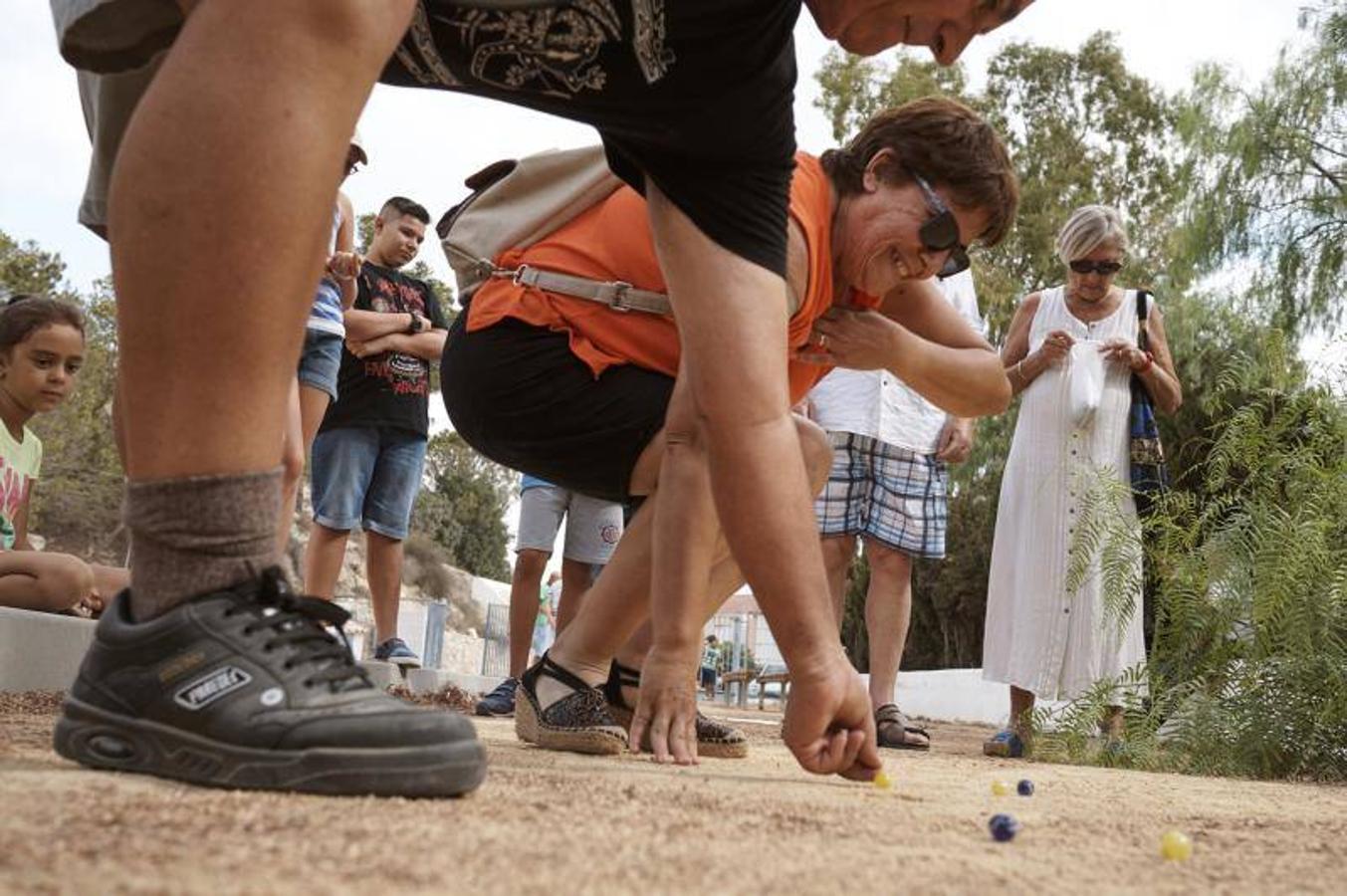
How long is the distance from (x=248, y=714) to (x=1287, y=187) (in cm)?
1724

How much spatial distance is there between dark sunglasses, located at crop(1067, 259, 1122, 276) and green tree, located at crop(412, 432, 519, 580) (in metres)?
32.2

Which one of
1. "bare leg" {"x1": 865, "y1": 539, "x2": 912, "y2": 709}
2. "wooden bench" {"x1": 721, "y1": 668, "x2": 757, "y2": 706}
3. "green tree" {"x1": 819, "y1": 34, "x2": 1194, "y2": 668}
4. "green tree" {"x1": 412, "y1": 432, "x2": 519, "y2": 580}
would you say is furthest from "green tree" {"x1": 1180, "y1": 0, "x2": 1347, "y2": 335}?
"green tree" {"x1": 412, "y1": 432, "x2": 519, "y2": 580}

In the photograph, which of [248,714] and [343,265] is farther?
[343,265]

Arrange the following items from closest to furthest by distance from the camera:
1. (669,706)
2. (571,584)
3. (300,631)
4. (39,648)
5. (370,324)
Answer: (300,631)
(669,706)
(39,648)
(370,324)
(571,584)

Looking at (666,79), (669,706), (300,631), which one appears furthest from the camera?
(669,706)

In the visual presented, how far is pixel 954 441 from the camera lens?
5449 mm

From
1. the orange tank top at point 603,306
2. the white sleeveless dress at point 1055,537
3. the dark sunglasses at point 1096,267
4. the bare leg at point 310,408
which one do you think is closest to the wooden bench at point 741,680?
the white sleeveless dress at point 1055,537

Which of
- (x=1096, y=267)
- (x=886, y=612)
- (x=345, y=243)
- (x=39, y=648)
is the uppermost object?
(x=1096, y=267)

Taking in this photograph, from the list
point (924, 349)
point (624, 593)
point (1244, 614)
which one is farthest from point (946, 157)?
point (1244, 614)

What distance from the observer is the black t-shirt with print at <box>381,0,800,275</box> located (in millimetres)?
1819

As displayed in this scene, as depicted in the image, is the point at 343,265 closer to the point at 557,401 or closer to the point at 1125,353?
the point at 557,401

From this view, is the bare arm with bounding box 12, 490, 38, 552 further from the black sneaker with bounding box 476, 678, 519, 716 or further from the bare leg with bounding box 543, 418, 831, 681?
the bare leg with bounding box 543, 418, 831, 681

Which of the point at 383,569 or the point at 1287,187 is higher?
the point at 1287,187

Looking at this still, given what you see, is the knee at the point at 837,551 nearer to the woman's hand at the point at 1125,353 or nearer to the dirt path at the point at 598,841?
the woman's hand at the point at 1125,353
